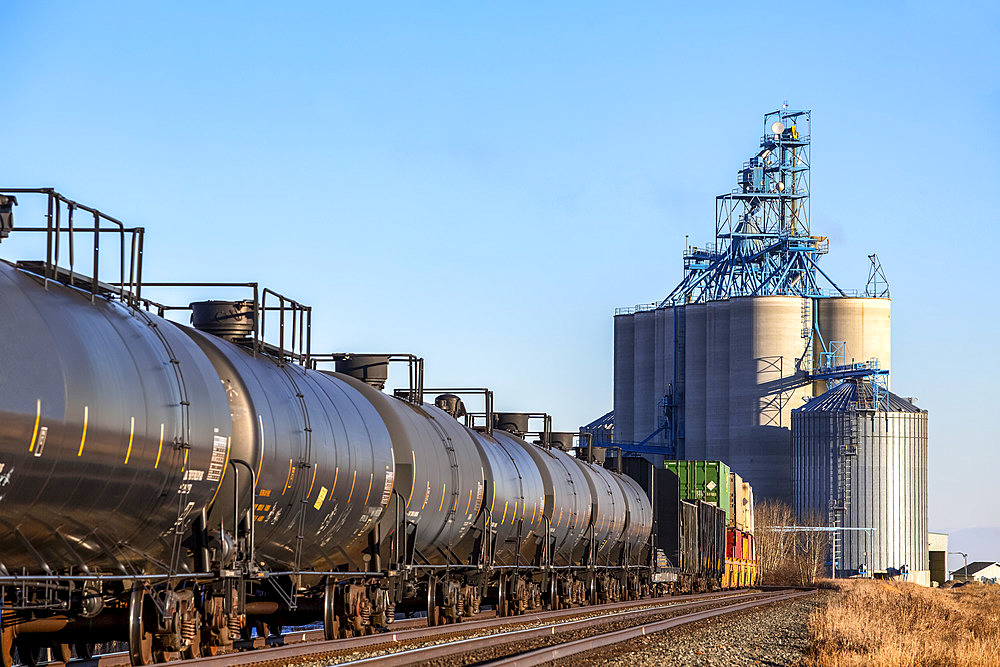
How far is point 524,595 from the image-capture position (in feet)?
99.5

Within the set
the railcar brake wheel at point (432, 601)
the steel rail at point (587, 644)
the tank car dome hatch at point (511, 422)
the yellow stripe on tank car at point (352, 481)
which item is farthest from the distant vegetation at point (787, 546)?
the yellow stripe on tank car at point (352, 481)

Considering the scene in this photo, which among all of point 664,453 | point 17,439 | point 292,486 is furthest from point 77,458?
point 664,453

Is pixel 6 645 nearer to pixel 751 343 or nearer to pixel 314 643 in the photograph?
pixel 314 643

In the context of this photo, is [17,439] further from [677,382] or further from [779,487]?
[677,382]

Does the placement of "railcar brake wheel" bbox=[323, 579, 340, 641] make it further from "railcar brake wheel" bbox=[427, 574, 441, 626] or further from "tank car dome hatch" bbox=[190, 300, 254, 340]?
"railcar brake wheel" bbox=[427, 574, 441, 626]

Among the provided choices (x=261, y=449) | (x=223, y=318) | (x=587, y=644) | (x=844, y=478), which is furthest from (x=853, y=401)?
(x=261, y=449)

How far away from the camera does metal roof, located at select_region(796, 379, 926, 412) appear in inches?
4026

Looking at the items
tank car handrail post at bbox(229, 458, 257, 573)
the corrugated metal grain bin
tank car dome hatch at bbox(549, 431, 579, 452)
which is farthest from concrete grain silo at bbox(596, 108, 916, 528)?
tank car handrail post at bbox(229, 458, 257, 573)

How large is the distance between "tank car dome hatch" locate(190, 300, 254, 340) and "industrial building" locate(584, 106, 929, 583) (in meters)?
89.2

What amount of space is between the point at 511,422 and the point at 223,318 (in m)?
18.5

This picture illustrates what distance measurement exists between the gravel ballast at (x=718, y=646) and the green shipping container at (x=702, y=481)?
3001 cm

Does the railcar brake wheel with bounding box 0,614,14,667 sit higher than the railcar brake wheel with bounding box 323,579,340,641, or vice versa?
the railcar brake wheel with bounding box 0,614,14,667

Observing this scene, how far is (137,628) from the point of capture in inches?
→ 504

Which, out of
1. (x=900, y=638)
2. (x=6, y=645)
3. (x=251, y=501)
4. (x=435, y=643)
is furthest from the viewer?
(x=900, y=638)
